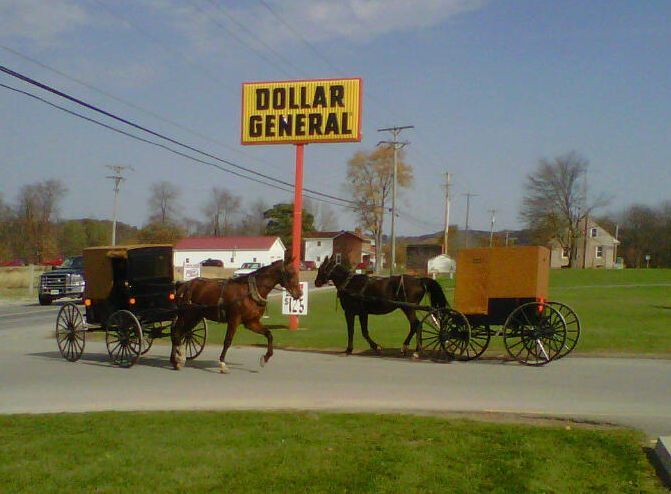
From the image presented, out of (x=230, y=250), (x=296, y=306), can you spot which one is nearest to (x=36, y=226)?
(x=230, y=250)

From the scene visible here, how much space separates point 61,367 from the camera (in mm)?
13930

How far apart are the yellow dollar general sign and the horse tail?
25.9 feet

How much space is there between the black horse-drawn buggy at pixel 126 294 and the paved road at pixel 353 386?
61 cm

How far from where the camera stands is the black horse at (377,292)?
14.6 meters

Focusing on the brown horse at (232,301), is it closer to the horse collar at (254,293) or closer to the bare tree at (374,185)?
the horse collar at (254,293)

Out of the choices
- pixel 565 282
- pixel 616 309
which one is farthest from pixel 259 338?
pixel 565 282

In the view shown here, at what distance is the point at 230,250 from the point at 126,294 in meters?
80.0

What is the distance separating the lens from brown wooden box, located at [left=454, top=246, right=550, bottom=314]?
1353cm

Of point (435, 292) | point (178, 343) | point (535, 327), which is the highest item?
point (435, 292)

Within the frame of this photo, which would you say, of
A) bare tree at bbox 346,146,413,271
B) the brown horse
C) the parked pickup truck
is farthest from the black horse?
bare tree at bbox 346,146,413,271

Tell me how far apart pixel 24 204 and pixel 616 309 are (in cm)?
7754

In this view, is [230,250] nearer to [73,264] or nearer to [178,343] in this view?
[73,264]

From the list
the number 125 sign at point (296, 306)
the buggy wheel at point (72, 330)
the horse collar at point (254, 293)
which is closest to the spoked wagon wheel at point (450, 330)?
the horse collar at point (254, 293)

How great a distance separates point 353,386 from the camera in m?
11.1
